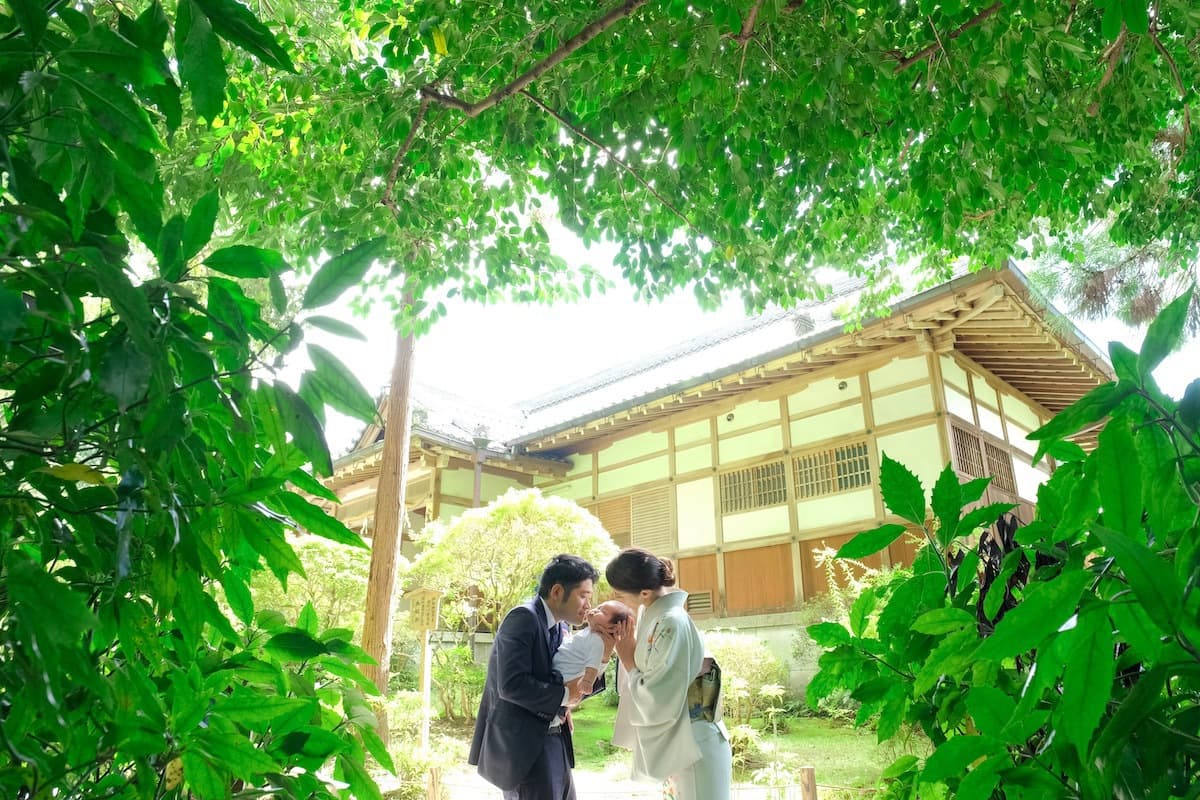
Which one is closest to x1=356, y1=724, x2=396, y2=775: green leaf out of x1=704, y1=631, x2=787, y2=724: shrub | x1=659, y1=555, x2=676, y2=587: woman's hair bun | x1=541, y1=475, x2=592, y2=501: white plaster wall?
x1=659, y1=555, x2=676, y2=587: woman's hair bun

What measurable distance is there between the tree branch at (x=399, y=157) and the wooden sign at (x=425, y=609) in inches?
173

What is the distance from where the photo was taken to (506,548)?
8141 mm

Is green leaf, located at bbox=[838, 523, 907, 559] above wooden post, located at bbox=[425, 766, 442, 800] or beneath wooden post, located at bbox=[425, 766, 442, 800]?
above

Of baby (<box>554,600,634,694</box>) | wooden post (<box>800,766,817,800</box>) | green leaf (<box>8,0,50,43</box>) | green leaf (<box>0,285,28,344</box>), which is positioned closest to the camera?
green leaf (<box>0,285,28,344</box>)

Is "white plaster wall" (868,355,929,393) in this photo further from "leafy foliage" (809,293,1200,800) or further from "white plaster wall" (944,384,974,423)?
"leafy foliage" (809,293,1200,800)

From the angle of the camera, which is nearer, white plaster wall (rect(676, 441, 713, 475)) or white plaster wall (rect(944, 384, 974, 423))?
white plaster wall (rect(944, 384, 974, 423))

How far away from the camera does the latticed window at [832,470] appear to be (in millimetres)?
9797

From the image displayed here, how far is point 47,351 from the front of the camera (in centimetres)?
57

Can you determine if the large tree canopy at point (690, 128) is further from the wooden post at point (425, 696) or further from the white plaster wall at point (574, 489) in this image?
the white plaster wall at point (574, 489)

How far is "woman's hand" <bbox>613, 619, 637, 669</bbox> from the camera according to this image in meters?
3.31

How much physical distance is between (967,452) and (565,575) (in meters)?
8.02

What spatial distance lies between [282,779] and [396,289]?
439cm

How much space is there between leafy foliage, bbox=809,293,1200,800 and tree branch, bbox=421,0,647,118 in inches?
96.9

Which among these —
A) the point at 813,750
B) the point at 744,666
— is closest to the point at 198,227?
the point at 813,750
